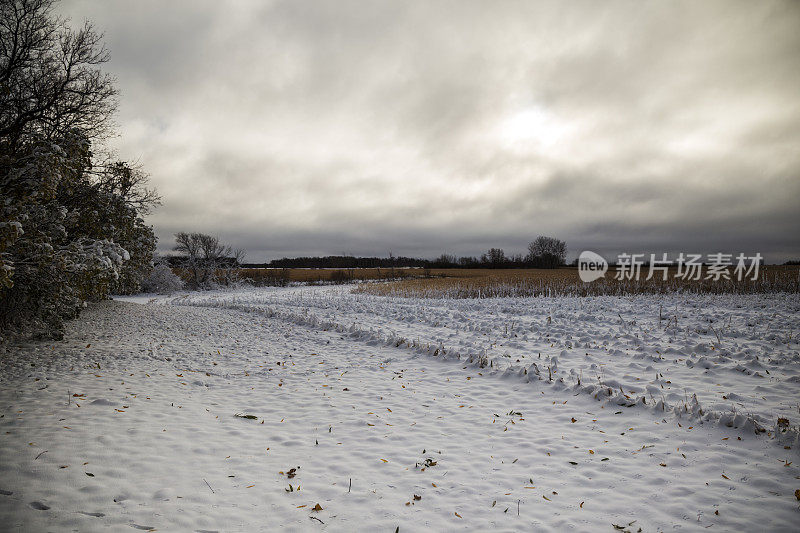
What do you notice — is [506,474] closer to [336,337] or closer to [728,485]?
[728,485]

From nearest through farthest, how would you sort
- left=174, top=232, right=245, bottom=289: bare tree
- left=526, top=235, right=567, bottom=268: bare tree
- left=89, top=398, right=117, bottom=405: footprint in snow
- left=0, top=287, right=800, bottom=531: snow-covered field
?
left=0, top=287, right=800, bottom=531: snow-covered field
left=89, top=398, right=117, bottom=405: footprint in snow
left=174, top=232, right=245, bottom=289: bare tree
left=526, top=235, right=567, bottom=268: bare tree

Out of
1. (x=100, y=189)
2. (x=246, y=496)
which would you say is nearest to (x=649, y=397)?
(x=246, y=496)

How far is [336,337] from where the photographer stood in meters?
13.2

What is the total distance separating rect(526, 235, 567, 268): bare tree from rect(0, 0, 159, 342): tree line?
102 metres

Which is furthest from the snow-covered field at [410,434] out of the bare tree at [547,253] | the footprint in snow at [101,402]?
the bare tree at [547,253]

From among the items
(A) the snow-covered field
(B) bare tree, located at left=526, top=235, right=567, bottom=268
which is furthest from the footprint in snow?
(B) bare tree, located at left=526, top=235, right=567, bottom=268

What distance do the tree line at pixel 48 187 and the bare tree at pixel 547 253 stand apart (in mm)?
101652

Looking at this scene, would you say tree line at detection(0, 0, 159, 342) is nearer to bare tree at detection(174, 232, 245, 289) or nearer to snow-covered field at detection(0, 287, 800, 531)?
snow-covered field at detection(0, 287, 800, 531)

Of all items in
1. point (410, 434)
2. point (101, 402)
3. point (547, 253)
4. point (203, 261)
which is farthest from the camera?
point (547, 253)

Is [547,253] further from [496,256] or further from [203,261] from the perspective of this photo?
[203,261]

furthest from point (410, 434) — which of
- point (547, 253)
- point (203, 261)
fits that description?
point (547, 253)

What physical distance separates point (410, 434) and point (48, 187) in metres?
8.90

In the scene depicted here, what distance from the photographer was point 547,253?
338 ft

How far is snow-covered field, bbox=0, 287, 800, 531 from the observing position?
3732 millimetres
